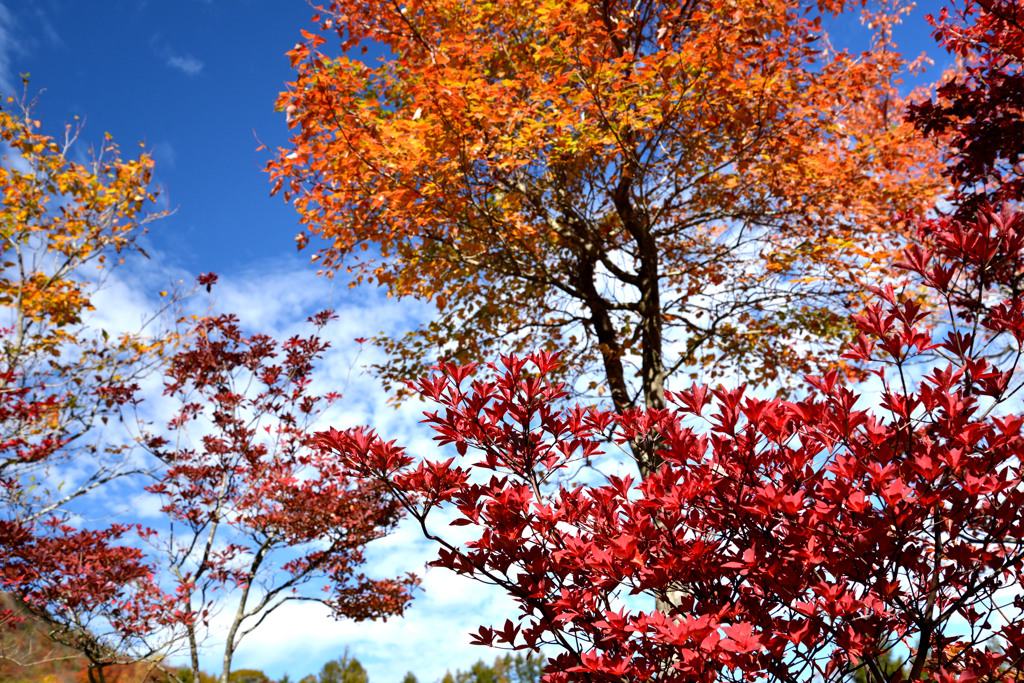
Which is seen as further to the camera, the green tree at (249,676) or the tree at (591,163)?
the green tree at (249,676)

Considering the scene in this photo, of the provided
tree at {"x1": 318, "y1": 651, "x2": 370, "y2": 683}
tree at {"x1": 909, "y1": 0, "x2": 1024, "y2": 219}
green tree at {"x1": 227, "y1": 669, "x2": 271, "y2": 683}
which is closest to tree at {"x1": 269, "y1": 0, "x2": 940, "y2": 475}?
tree at {"x1": 909, "y1": 0, "x2": 1024, "y2": 219}

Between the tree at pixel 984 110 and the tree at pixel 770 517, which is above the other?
the tree at pixel 984 110

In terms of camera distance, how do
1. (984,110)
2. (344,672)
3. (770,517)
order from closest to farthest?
(770,517)
(984,110)
(344,672)

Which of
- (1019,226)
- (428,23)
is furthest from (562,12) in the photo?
(1019,226)

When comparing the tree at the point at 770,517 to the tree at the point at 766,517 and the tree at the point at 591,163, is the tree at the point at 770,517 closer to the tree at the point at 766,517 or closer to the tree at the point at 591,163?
the tree at the point at 766,517

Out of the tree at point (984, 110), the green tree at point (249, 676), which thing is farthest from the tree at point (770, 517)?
the green tree at point (249, 676)

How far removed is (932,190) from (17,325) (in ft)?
36.0

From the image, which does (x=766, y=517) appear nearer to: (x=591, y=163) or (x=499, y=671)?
(x=591, y=163)

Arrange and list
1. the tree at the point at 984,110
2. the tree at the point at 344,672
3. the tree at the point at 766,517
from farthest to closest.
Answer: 1. the tree at the point at 344,672
2. the tree at the point at 984,110
3. the tree at the point at 766,517

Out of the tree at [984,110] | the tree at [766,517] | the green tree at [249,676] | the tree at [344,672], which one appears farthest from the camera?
the tree at [344,672]

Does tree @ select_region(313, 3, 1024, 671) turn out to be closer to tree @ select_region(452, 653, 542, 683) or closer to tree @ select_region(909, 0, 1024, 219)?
tree @ select_region(909, 0, 1024, 219)

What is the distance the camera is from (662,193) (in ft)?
22.0

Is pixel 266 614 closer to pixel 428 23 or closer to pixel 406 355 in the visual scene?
pixel 406 355

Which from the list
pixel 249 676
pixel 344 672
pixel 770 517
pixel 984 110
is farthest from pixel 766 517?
pixel 344 672
